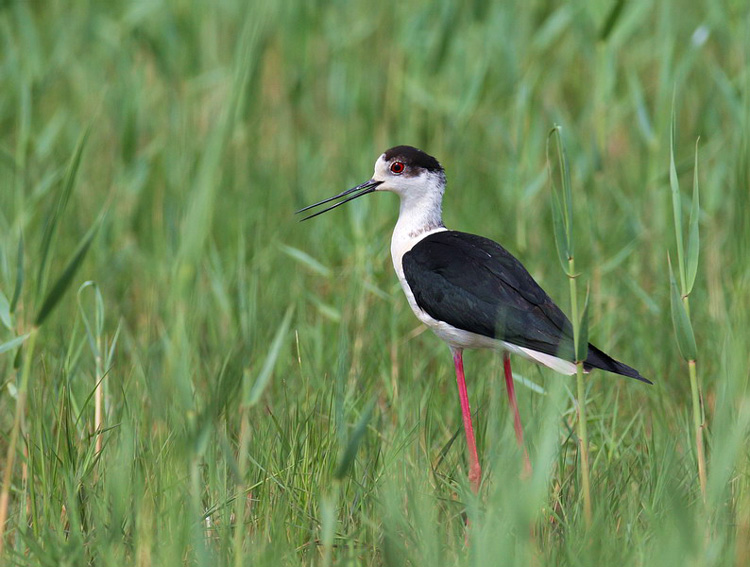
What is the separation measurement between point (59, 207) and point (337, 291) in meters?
2.07

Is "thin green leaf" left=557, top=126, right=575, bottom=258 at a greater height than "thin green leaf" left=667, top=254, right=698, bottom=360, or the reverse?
"thin green leaf" left=557, top=126, right=575, bottom=258

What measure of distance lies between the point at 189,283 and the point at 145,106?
3.58m

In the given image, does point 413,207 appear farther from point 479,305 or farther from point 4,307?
point 4,307

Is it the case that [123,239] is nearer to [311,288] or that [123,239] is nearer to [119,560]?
[311,288]

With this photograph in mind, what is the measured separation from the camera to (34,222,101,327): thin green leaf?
192 cm

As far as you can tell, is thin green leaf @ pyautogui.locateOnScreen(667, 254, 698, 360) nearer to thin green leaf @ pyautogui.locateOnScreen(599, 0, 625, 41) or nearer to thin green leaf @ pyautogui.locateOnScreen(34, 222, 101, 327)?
thin green leaf @ pyautogui.locateOnScreen(34, 222, 101, 327)

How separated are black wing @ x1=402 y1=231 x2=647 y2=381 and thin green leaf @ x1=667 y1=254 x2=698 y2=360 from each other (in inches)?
12.6

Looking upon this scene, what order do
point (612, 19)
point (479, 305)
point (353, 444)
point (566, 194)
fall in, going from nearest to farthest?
1. point (353, 444)
2. point (566, 194)
3. point (479, 305)
4. point (612, 19)

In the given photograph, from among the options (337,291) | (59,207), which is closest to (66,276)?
(59,207)

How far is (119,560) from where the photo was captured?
2.16 m

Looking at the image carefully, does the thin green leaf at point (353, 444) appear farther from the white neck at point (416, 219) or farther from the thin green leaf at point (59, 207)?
the white neck at point (416, 219)

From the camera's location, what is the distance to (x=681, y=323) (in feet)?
7.20

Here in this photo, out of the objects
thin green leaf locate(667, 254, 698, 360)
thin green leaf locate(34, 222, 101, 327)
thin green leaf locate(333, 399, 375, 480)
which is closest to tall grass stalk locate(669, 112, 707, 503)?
thin green leaf locate(667, 254, 698, 360)

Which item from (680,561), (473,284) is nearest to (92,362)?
(473,284)
